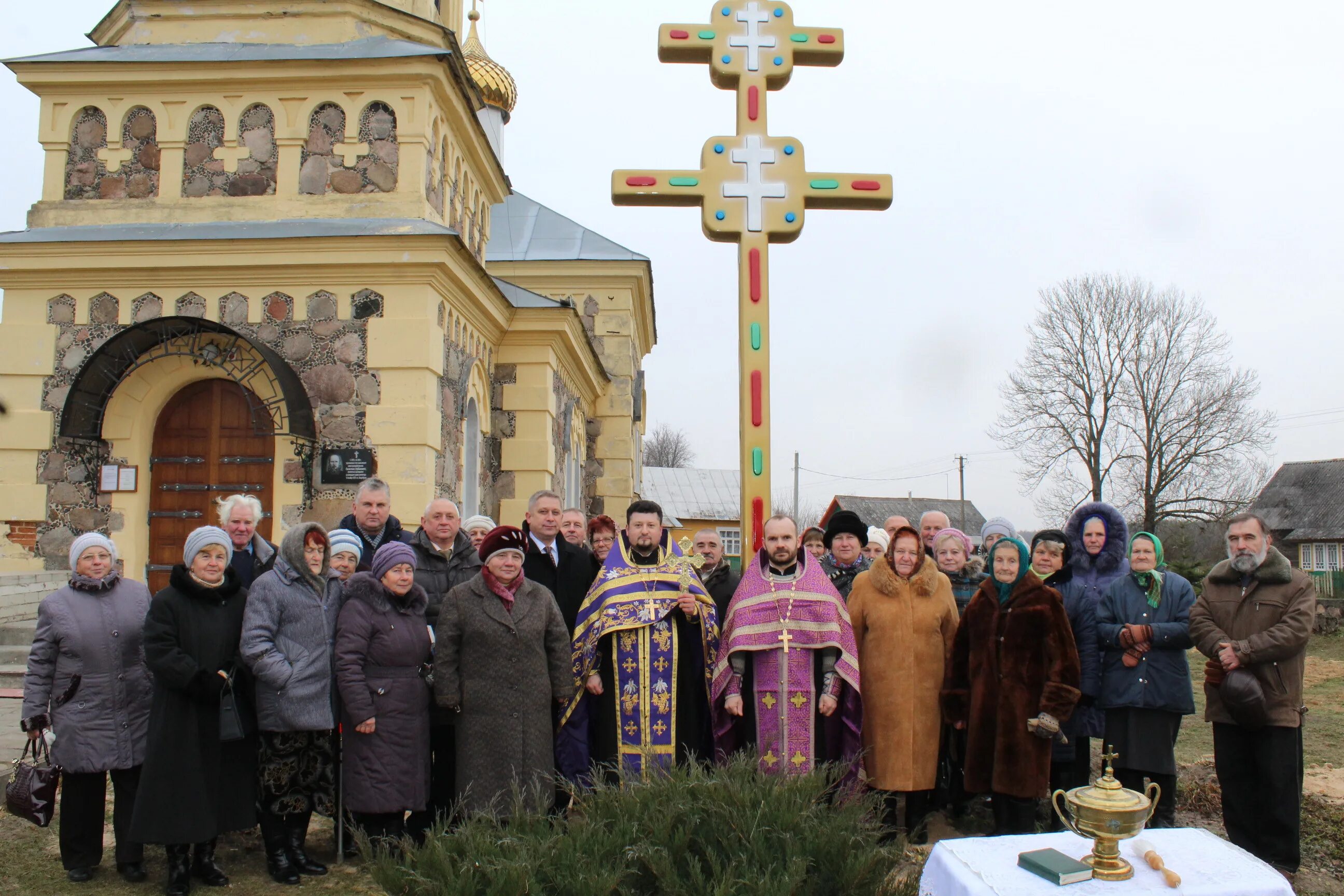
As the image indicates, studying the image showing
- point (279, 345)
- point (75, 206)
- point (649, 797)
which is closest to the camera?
point (649, 797)

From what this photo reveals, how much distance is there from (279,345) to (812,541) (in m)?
5.57

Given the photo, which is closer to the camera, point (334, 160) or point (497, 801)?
point (497, 801)

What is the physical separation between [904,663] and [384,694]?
2.54 m

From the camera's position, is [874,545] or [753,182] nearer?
[753,182]

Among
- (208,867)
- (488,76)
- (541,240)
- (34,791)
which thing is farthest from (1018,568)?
(488,76)

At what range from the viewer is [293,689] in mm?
4652

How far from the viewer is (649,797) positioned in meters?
3.67

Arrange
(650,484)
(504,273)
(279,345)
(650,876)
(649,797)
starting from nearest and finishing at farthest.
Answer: (650,876) → (649,797) → (279,345) → (504,273) → (650,484)

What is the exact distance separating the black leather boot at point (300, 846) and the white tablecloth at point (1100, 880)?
299 centimetres

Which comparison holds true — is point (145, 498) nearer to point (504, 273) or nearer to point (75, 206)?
point (75, 206)

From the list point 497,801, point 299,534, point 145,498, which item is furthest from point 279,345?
Answer: point 497,801

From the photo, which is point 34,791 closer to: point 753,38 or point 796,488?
point 753,38

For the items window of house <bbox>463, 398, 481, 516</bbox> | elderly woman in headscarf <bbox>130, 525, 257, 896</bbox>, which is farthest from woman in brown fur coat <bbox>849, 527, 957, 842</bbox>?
window of house <bbox>463, 398, 481, 516</bbox>

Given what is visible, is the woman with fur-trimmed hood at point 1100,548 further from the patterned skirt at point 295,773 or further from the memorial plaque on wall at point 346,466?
the memorial plaque on wall at point 346,466
